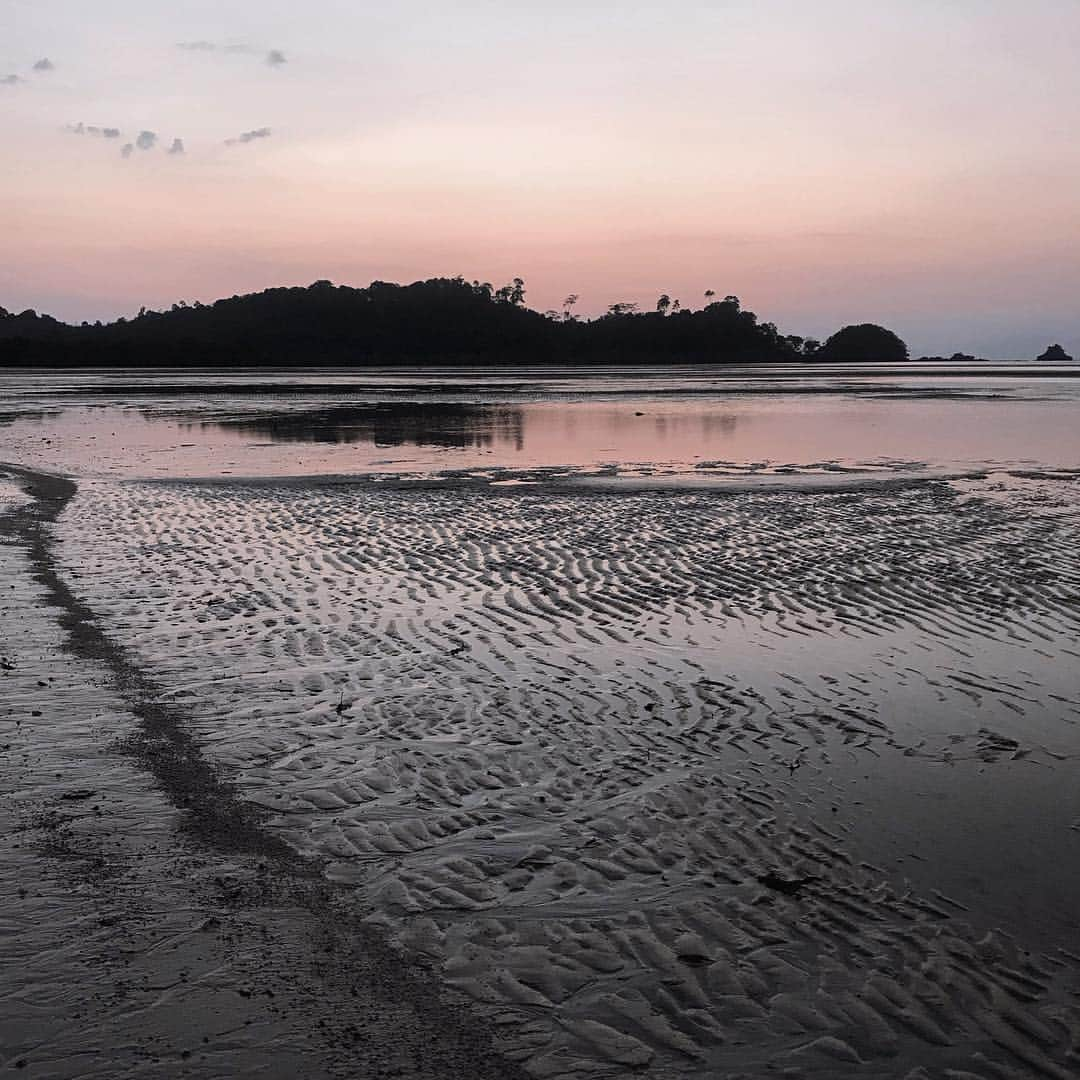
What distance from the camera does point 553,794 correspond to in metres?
7.84

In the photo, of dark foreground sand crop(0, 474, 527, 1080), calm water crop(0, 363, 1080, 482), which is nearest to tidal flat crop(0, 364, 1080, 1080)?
dark foreground sand crop(0, 474, 527, 1080)

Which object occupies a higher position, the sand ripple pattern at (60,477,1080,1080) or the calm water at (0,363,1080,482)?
the calm water at (0,363,1080,482)

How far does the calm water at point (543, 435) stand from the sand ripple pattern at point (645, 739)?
11547mm

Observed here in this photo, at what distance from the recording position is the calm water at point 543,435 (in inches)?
1211

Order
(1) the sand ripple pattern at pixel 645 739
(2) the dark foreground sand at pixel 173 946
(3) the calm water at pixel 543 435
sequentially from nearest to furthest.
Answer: (2) the dark foreground sand at pixel 173 946
(1) the sand ripple pattern at pixel 645 739
(3) the calm water at pixel 543 435

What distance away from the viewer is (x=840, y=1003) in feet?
17.1

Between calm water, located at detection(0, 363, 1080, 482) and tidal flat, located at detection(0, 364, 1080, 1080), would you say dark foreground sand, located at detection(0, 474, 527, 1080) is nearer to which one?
tidal flat, located at detection(0, 364, 1080, 1080)

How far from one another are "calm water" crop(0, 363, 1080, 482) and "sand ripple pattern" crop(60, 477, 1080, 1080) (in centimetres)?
1155

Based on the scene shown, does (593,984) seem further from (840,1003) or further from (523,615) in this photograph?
(523,615)

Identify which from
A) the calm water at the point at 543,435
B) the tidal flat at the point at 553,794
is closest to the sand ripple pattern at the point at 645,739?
the tidal flat at the point at 553,794

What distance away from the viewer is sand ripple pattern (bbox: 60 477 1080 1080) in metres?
5.21

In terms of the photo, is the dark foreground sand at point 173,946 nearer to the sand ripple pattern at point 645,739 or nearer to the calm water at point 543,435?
the sand ripple pattern at point 645,739

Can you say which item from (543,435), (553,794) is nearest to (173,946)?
(553,794)

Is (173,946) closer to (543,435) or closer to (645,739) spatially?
(645,739)
